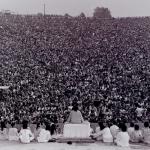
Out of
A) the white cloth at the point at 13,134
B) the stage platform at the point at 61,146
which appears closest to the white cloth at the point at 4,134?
the white cloth at the point at 13,134

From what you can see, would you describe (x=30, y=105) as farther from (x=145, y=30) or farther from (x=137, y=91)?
(x=145, y=30)

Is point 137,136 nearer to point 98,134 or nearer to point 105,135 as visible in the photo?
point 105,135

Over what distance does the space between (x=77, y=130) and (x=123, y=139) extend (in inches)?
57.0

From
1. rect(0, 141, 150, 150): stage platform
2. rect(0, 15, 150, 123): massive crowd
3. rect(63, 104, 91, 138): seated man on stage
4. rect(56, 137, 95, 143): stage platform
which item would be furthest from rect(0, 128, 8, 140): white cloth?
rect(0, 15, 150, 123): massive crowd

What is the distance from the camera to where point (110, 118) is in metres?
15.7

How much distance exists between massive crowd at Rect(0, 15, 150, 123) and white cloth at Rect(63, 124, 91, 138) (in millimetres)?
3055

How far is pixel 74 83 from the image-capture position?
25.8m

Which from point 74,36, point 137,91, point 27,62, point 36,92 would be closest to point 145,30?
point 74,36

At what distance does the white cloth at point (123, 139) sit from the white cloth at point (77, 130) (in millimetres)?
989

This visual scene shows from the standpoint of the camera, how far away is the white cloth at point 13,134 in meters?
12.8

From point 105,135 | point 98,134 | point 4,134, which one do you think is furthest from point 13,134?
point 105,135

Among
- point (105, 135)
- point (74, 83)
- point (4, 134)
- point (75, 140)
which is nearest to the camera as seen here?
point (75, 140)

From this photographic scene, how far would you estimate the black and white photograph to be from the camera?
1259cm

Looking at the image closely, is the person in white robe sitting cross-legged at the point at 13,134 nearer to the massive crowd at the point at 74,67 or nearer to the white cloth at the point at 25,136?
the white cloth at the point at 25,136
